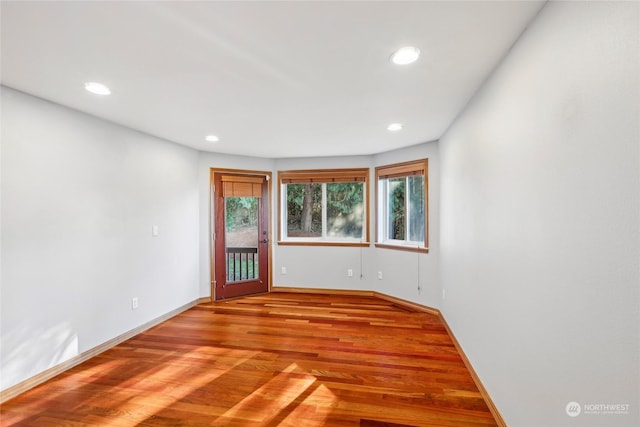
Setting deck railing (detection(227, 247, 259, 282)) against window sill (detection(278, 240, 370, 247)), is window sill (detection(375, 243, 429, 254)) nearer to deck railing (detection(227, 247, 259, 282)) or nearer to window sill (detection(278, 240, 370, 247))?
window sill (detection(278, 240, 370, 247))

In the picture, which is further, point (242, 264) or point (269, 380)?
point (242, 264)

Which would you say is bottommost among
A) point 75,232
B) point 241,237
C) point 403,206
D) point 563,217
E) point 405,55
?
point 241,237

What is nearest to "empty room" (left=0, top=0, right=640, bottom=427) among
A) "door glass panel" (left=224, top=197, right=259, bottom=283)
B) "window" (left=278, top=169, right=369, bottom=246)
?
"door glass panel" (left=224, top=197, right=259, bottom=283)

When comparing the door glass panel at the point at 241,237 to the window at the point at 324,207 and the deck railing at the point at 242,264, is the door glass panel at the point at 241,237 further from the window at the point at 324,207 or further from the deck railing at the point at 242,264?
the window at the point at 324,207

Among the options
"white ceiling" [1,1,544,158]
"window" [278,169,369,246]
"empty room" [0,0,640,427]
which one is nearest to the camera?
"empty room" [0,0,640,427]

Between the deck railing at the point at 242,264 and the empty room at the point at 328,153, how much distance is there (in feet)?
0.92

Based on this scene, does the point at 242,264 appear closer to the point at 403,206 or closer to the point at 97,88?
the point at 403,206

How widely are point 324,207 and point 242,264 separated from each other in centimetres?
164

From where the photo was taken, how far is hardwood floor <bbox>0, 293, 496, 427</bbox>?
6.13 feet

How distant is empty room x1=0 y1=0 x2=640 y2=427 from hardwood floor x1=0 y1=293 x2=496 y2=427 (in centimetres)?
2

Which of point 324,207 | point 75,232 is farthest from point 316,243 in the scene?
point 75,232

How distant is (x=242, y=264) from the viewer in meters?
4.64

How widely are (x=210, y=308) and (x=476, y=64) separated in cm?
407

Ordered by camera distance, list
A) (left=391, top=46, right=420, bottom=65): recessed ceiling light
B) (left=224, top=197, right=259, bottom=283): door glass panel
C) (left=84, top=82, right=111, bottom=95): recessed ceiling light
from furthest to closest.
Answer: (left=224, top=197, right=259, bottom=283): door glass panel < (left=84, top=82, right=111, bottom=95): recessed ceiling light < (left=391, top=46, right=420, bottom=65): recessed ceiling light
